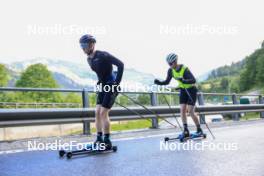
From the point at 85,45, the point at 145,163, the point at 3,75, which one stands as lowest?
the point at 145,163

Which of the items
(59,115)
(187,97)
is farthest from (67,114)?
(187,97)

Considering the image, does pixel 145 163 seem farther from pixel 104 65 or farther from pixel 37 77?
pixel 37 77

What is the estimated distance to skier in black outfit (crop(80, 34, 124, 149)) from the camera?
5758mm

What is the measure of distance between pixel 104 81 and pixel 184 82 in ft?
8.60

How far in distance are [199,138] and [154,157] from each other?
3081mm

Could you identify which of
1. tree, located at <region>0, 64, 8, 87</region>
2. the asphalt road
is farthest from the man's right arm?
tree, located at <region>0, 64, 8, 87</region>

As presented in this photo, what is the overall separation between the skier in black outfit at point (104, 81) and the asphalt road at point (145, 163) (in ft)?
1.46

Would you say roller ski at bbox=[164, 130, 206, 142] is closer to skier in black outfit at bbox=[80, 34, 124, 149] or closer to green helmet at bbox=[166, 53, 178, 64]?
green helmet at bbox=[166, 53, 178, 64]

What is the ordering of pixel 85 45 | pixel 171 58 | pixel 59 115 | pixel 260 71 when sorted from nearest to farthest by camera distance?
pixel 85 45, pixel 59 115, pixel 171 58, pixel 260 71

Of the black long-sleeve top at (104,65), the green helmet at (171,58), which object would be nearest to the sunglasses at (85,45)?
the black long-sleeve top at (104,65)

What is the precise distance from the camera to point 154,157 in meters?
5.26

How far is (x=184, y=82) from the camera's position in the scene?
7996mm

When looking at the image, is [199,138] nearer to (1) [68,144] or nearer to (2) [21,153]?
(1) [68,144]

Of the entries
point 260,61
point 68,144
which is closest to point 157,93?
point 68,144
